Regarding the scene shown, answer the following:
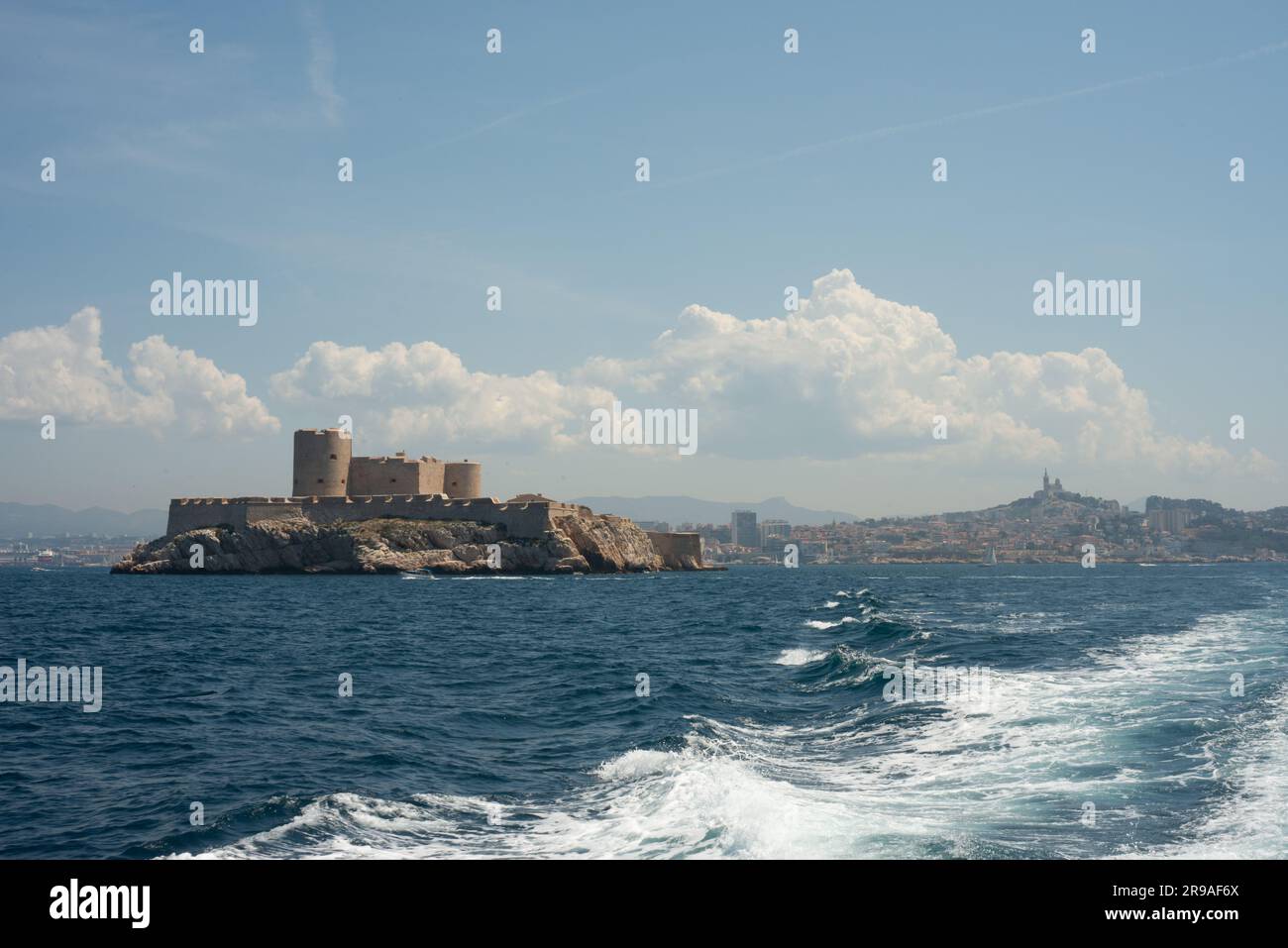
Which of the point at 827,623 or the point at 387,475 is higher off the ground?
the point at 387,475

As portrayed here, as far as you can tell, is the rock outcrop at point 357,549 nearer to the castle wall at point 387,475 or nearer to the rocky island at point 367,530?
the rocky island at point 367,530

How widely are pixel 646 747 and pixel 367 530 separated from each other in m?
76.3

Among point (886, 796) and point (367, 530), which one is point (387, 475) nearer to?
point (367, 530)

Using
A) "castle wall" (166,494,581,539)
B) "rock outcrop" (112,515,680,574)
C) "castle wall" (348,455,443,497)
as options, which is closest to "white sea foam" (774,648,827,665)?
"rock outcrop" (112,515,680,574)

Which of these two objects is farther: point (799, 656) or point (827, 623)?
point (827, 623)

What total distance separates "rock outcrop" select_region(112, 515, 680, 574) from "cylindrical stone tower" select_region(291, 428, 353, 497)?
7381mm

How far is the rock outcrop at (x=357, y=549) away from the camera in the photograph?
292ft

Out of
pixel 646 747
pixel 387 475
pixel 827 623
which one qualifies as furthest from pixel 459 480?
pixel 646 747

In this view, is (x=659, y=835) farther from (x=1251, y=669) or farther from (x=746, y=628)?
(x=746, y=628)

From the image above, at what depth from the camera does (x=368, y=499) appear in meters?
94.2

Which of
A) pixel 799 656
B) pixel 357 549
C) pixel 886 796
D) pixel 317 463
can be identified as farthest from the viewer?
pixel 317 463

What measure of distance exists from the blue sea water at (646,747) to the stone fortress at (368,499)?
55.1 m
